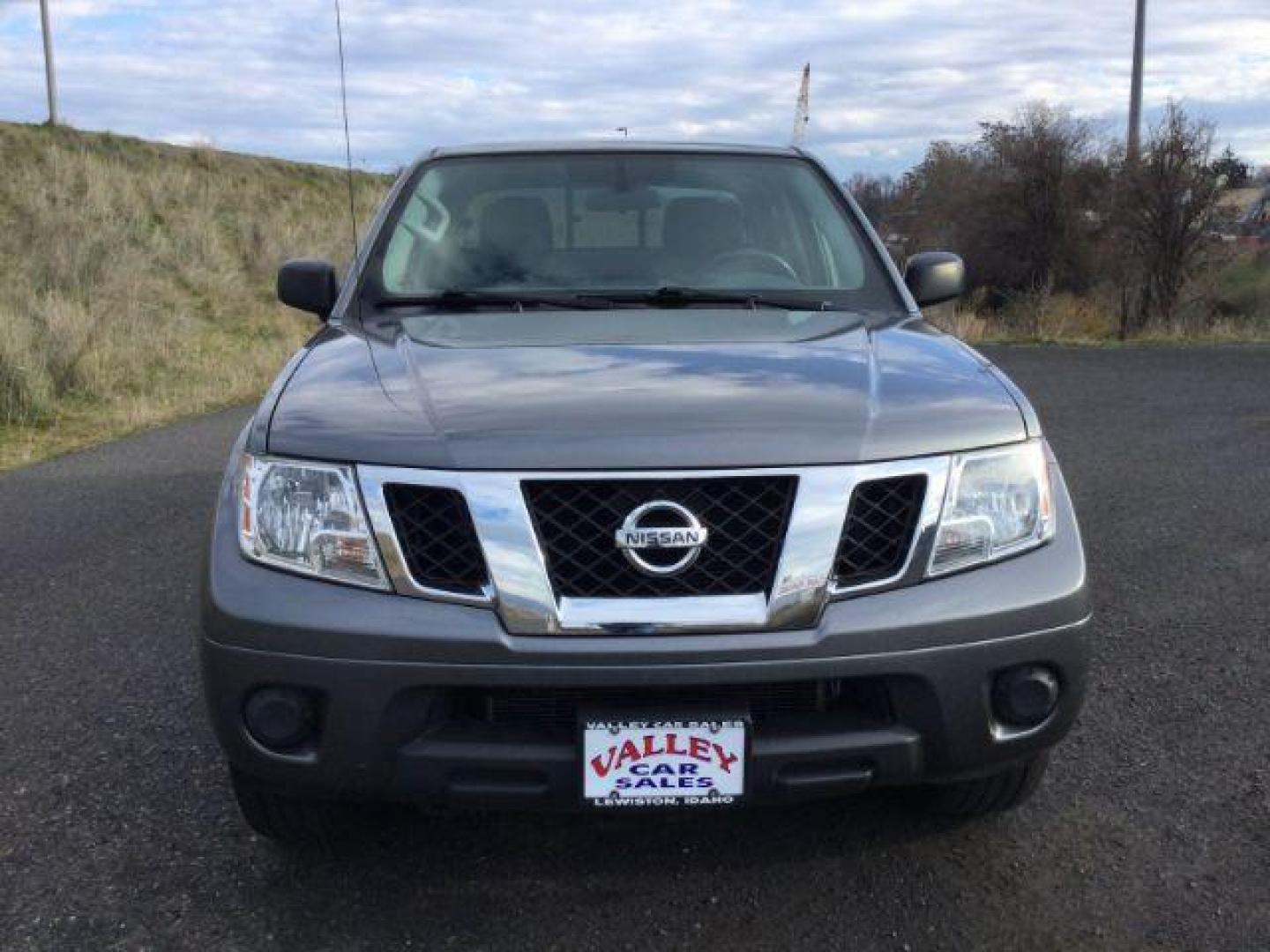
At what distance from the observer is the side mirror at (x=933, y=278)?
376cm

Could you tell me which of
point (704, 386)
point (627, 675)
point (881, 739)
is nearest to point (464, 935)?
point (627, 675)

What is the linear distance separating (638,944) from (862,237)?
2.25 m

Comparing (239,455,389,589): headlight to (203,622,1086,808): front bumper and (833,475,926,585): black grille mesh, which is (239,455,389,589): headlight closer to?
(203,622,1086,808): front bumper

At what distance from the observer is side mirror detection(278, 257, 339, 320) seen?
368 centimetres

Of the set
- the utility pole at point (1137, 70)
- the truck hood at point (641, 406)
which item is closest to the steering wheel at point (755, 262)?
the truck hood at point (641, 406)

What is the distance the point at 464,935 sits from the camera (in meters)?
2.38

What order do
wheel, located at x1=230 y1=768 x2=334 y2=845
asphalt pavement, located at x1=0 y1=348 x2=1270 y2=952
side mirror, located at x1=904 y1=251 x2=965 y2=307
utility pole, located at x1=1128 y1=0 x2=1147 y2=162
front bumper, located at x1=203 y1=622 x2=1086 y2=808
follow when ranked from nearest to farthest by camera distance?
front bumper, located at x1=203 y1=622 x2=1086 y2=808, asphalt pavement, located at x1=0 y1=348 x2=1270 y2=952, wheel, located at x1=230 y1=768 x2=334 y2=845, side mirror, located at x1=904 y1=251 x2=965 y2=307, utility pole, located at x1=1128 y1=0 x2=1147 y2=162

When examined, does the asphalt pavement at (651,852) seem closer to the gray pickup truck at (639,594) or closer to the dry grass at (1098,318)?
the gray pickup truck at (639,594)

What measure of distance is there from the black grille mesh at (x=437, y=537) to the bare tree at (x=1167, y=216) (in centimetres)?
1620

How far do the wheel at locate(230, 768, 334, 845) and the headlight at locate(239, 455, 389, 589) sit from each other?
0.52m


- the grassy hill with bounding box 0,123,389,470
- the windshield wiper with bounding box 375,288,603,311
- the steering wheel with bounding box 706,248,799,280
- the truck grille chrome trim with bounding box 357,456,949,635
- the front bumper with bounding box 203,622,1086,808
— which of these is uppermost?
the steering wheel with bounding box 706,248,799,280

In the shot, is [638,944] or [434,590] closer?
[434,590]

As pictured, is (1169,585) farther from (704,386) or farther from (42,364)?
(42,364)

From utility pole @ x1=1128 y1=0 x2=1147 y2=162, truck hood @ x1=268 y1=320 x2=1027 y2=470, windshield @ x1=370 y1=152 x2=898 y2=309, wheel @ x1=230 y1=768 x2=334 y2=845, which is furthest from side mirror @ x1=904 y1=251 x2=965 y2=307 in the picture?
utility pole @ x1=1128 y1=0 x2=1147 y2=162
